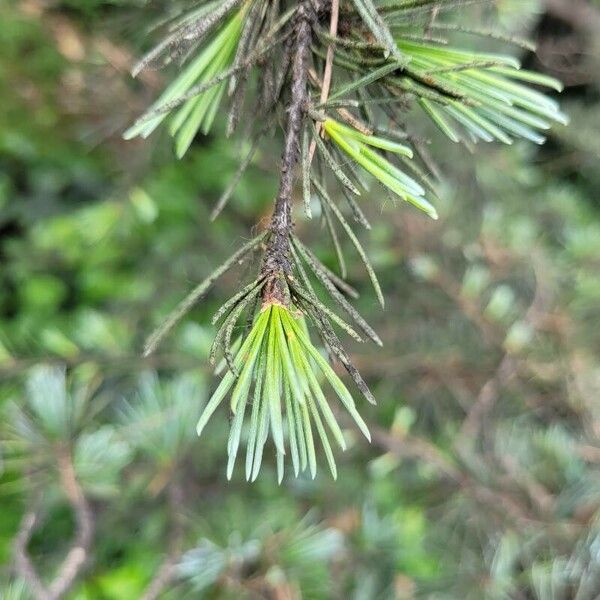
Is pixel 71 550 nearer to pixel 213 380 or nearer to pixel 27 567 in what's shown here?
pixel 27 567

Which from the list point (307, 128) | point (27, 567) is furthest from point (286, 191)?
point (27, 567)

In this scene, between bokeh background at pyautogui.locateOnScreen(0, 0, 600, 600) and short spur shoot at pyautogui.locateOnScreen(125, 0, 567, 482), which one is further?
bokeh background at pyautogui.locateOnScreen(0, 0, 600, 600)

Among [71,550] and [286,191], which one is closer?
[286,191]

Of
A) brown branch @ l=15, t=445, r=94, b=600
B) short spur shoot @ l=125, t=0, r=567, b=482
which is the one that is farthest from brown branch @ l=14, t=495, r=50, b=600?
short spur shoot @ l=125, t=0, r=567, b=482

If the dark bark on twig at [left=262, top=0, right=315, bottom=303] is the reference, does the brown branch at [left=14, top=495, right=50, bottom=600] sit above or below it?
below

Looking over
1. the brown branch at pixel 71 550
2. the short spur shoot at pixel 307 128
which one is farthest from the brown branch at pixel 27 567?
the short spur shoot at pixel 307 128

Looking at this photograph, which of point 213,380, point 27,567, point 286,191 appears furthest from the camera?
point 213,380

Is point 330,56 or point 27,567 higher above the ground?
point 330,56

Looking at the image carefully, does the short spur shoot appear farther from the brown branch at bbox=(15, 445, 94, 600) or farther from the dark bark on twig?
the brown branch at bbox=(15, 445, 94, 600)

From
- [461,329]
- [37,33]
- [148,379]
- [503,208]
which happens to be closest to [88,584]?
[148,379]

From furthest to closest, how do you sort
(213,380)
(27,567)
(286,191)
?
1. (213,380)
2. (27,567)
3. (286,191)
